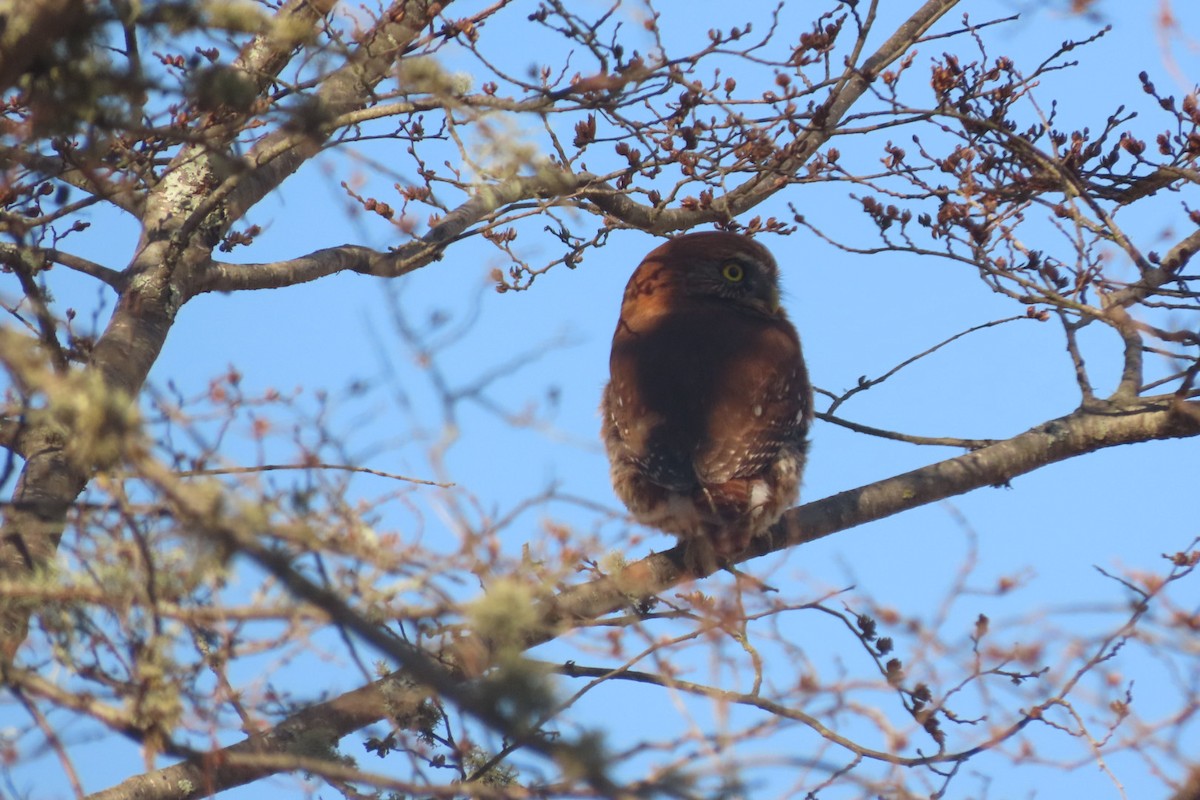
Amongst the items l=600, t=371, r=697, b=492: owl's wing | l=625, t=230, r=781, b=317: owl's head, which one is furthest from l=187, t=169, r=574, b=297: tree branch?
l=625, t=230, r=781, b=317: owl's head

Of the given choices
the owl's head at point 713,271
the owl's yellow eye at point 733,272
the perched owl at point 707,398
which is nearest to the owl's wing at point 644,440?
the perched owl at point 707,398

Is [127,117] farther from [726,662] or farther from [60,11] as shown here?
[726,662]

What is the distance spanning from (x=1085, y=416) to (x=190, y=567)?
384 centimetres

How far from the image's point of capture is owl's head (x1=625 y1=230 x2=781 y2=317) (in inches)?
252

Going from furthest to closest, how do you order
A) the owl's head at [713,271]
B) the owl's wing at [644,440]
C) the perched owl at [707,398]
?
the owl's head at [713,271] < the owl's wing at [644,440] < the perched owl at [707,398]

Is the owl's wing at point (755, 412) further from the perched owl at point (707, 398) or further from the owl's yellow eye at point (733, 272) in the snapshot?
the owl's yellow eye at point (733, 272)

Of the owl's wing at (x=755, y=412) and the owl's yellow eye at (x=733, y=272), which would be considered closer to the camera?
the owl's wing at (x=755, y=412)

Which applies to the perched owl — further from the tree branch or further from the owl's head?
the tree branch

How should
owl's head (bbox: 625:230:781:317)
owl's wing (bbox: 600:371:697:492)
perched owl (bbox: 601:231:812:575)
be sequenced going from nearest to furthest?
perched owl (bbox: 601:231:812:575) < owl's wing (bbox: 600:371:697:492) < owl's head (bbox: 625:230:781:317)

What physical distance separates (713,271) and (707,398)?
118 cm

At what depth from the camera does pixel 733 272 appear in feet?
21.2

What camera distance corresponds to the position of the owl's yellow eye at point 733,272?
21.2ft

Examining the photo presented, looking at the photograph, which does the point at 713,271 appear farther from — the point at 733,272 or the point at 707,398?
the point at 707,398

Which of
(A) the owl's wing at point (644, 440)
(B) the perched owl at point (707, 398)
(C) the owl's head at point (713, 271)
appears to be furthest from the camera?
(C) the owl's head at point (713, 271)
